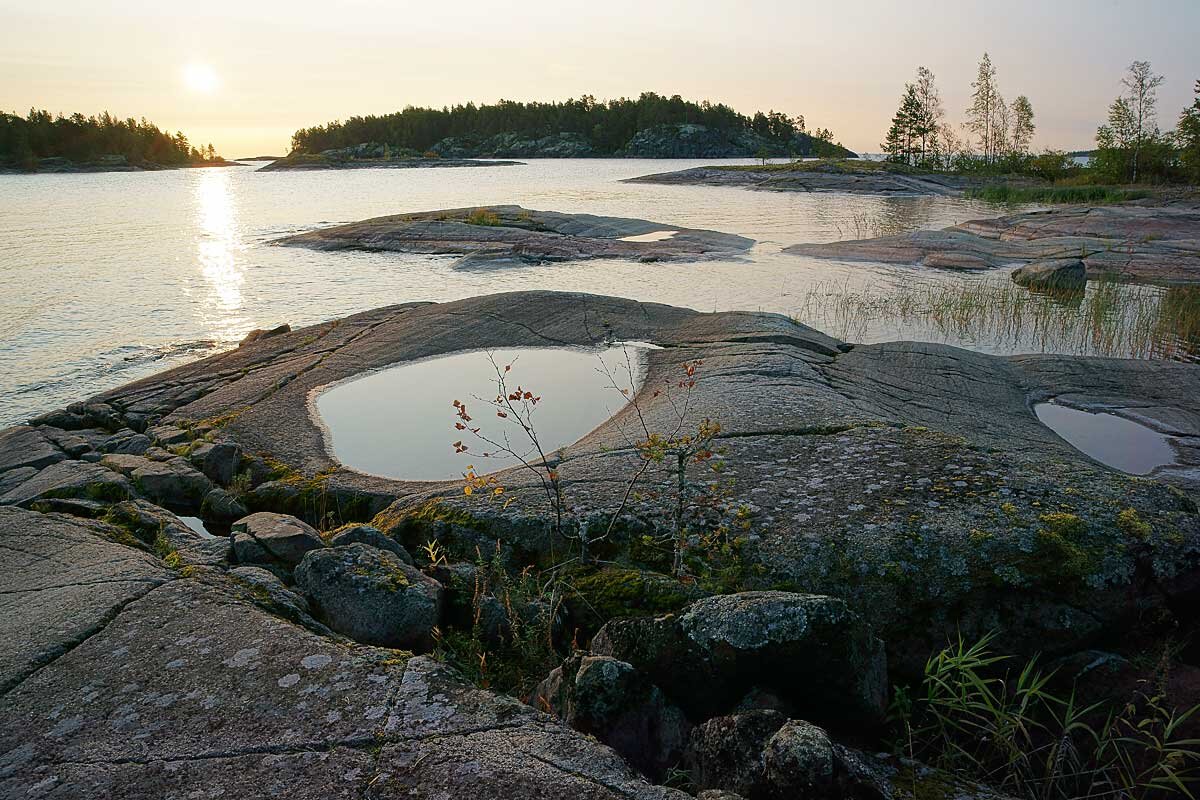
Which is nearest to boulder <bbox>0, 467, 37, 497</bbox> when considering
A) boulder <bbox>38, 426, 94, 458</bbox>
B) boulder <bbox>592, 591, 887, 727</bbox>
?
boulder <bbox>38, 426, 94, 458</bbox>

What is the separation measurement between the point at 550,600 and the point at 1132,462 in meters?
5.75

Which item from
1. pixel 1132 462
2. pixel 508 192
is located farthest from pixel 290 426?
pixel 508 192

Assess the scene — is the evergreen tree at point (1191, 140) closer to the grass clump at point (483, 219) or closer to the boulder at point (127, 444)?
the grass clump at point (483, 219)

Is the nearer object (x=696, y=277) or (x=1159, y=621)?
(x=1159, y=621)

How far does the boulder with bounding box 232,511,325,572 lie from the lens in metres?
4.89

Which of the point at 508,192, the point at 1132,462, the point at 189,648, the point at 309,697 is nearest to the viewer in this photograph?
the point at 309,697

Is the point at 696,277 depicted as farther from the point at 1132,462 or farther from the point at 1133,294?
the point at 1132,462

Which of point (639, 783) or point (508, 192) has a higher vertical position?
point (508, 192)

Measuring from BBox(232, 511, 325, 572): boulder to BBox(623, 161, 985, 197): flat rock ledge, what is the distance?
53387 millimetres

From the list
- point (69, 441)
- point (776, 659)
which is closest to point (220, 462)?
point (69, 441)

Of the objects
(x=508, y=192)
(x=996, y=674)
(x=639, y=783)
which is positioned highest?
(x=508, y=192)

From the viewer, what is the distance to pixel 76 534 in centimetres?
499

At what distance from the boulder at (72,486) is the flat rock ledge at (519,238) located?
15477mm

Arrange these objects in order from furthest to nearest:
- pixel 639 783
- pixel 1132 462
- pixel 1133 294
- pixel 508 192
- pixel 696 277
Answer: pixel 508 192 < pixel 696 277 < pixel 1133 294 < pixel 1132 462 < pixel 639 783
